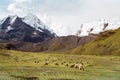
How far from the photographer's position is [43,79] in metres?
50.7

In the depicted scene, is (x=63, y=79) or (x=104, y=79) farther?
(x=104, y=79)

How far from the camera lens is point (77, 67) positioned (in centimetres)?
8181

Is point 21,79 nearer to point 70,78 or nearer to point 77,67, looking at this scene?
point 70,78

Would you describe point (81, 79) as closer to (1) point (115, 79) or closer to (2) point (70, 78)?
(2) point (70, 78)

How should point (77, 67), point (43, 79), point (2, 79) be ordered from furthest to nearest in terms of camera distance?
point (77, 67)
point (43, 79)
point (2, 79)

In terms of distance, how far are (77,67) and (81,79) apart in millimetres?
27828

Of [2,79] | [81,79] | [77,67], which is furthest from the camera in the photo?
[77,67]

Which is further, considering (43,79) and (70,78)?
(70,78)

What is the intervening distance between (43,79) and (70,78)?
19.6ft

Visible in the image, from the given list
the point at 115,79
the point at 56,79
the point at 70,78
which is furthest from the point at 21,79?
the point at 115,79

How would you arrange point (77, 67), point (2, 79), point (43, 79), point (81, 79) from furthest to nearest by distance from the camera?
point (77, 67) → point (81, 79) → point (43, 79) → point (2, 79)

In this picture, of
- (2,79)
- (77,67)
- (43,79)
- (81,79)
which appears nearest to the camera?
(2,79)

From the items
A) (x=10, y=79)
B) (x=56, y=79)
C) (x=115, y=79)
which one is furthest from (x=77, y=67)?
(x=10, y=79)

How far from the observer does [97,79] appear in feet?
183
